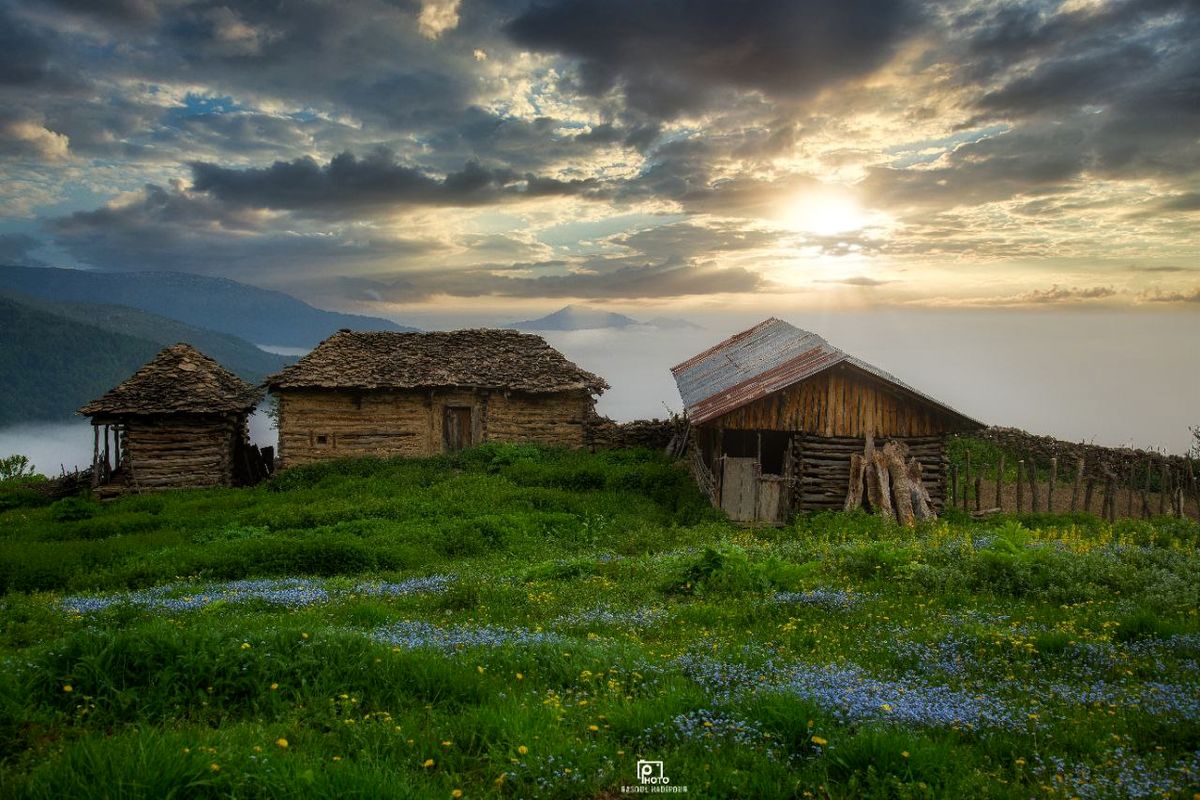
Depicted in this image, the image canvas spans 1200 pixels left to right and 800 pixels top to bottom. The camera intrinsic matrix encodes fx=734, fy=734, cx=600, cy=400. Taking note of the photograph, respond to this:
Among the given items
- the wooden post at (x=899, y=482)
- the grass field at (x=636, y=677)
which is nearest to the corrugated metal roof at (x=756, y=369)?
the wooden post at (x=899, y=482)

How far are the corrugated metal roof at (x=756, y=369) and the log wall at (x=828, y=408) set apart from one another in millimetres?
457

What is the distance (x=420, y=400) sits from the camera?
33750mm

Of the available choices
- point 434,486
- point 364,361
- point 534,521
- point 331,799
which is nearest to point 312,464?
point 364,361

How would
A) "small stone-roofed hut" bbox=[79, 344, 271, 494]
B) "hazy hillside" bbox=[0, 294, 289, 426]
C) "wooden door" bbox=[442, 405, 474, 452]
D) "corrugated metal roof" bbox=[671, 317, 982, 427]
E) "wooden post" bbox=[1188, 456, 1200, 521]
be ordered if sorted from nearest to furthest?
"corrugated metal roof" bbox=[671, 317, 982, 427]
"wooden post" bbox=[1188, 456, 1200, 521]
"small stone-roofed hut" bbox=[79, 344, 271, 494]
"wooden door" bbox=[442, 405, 474, 452]
"hazy hillside" bbox=[0, 294, 289, 426]

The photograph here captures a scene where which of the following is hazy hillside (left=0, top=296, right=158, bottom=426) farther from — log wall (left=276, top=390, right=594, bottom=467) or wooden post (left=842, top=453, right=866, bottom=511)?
wooden post (left=842, top=453, right=866, bottom=511)

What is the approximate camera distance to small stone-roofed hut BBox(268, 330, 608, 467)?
32.8m

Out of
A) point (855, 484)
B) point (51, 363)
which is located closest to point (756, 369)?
point (855, 484)

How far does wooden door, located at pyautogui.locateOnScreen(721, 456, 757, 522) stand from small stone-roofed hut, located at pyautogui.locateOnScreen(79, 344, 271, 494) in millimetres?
21701

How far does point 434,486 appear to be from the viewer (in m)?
26.3

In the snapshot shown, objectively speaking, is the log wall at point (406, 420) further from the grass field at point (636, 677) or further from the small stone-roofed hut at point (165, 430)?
the grass field at point (636, 677)

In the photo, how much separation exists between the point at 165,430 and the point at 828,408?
27.2 meters

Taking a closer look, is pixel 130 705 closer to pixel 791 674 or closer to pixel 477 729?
pixel 477 729

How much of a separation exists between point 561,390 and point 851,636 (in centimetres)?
2559

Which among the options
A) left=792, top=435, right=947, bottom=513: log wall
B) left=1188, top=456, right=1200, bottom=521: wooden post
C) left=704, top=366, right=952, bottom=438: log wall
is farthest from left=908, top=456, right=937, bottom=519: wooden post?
left=1188, top=456, right=1200, bottom=521: wooden post
